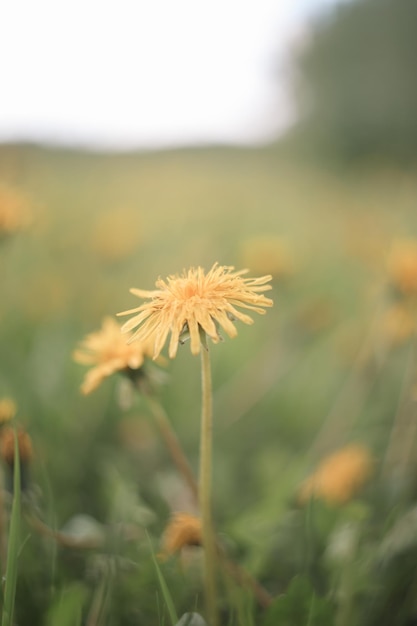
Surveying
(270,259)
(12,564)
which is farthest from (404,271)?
(12,564)

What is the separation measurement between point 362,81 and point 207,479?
5228 millimetres

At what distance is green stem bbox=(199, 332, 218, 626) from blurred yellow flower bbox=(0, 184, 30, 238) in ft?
2.69

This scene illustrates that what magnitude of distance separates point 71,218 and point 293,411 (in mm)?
1583

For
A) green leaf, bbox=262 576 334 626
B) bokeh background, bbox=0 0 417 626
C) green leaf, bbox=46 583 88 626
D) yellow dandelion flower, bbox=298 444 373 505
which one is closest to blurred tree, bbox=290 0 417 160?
bokeh background, bbox=0 0 417 626

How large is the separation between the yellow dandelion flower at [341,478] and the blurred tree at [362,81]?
12.1ft

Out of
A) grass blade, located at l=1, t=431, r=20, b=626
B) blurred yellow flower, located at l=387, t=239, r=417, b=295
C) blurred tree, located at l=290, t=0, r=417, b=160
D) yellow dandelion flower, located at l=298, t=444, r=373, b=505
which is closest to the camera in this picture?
grass blade, located at l=1, t=431, r=20, b=626

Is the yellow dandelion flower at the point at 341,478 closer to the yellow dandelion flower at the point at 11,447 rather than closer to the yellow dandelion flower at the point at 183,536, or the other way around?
the yellow dandelion flower at the point at 183,536

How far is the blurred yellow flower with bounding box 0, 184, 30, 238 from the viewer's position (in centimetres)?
134

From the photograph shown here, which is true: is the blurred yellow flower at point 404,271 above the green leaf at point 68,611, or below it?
above

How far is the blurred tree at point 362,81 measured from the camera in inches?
167

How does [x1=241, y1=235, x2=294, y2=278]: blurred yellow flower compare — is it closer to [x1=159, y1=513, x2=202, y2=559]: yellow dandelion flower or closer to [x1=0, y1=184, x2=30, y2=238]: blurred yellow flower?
[x1=0, y1=184, x2=30, y2=238]: blurred yellow flower

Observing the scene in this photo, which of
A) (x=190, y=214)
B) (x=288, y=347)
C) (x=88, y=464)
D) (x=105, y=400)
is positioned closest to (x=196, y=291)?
(x=88, y=464)

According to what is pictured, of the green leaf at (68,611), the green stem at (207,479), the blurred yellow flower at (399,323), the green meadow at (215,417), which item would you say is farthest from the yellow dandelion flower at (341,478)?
the green leaf at (68,611)

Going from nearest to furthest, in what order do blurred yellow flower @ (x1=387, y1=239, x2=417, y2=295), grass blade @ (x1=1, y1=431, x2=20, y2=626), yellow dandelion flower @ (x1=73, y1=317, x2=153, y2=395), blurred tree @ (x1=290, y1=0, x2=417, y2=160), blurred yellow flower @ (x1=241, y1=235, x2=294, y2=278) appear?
grass blade @ (x1=1, y1=431, x2=20, y2=626) < yellow dandelion flower @ (x1=73, y1=317, x2=153, y2=395) < blurred yellow flower @ (x1=387, y1=239, x2=417, y2=295) < blurred yellow flower @ (x1=241, y1=235, x2=294, y2=278) < blurred tree @ (x1=290, y1=0, x2=417, y2=160)
